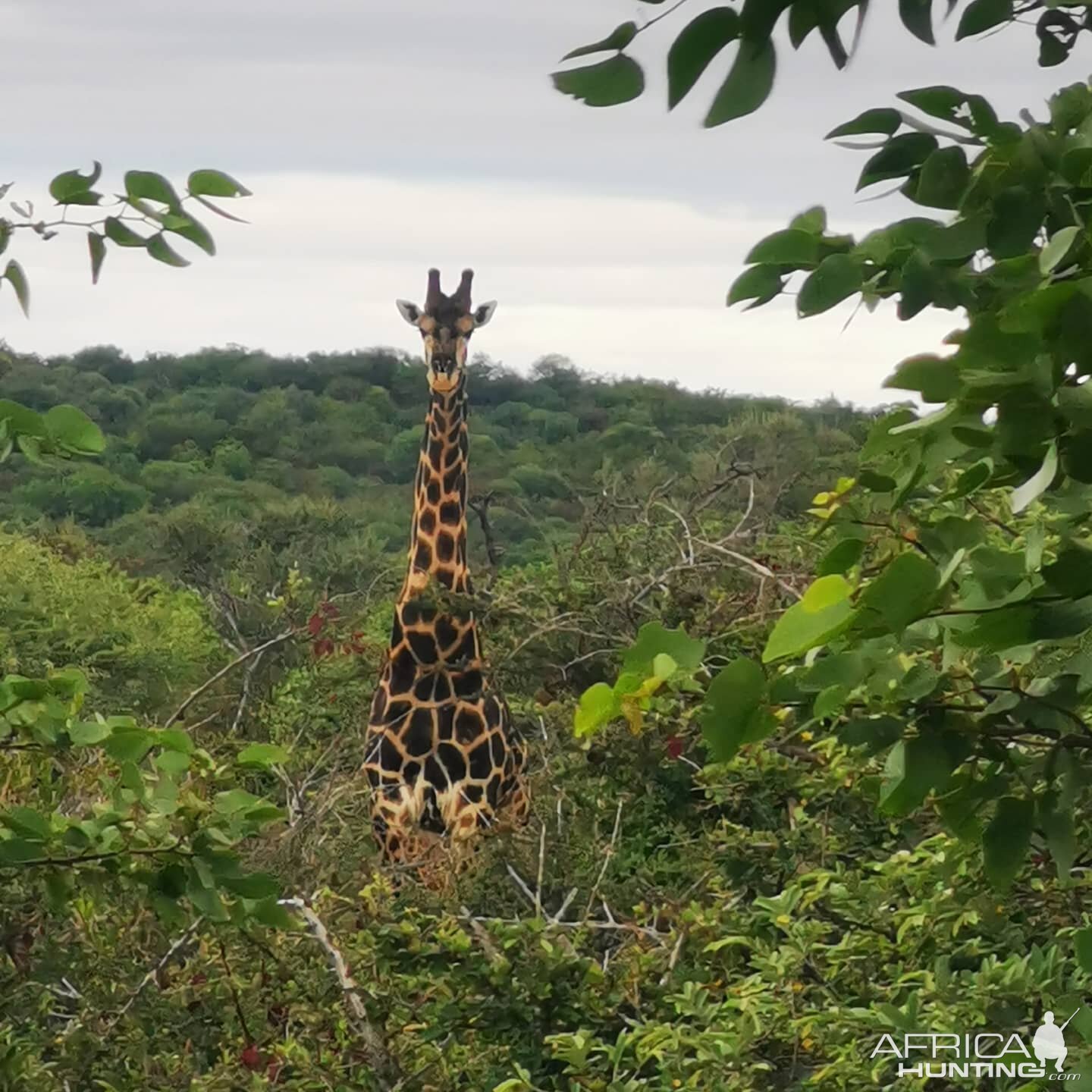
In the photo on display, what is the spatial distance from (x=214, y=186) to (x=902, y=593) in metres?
0.90

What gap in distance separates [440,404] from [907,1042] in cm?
456

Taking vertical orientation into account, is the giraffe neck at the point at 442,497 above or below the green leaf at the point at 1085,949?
above

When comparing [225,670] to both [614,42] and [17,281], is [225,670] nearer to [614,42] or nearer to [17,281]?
[17,281]

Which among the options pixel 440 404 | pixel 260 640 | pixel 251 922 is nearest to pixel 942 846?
pixel 251 922

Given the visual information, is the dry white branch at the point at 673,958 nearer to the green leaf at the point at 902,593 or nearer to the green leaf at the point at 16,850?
the green leaf at the point at 16,850

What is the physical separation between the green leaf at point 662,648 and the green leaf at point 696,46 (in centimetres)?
30

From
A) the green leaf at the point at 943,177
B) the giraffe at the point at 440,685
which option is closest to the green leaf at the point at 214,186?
the green leaf at the point at 943,177

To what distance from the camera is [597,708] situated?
0.98 metres

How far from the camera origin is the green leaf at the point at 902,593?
2.47 ft

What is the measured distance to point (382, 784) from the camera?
5.68m

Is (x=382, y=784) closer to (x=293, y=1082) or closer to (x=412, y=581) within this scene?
(x=412, y=581)

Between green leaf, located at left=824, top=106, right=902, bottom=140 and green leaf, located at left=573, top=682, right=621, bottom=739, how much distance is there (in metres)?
0.35

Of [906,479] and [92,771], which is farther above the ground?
[906,479]

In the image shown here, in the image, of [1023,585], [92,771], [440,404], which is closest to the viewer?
[1023,585]
